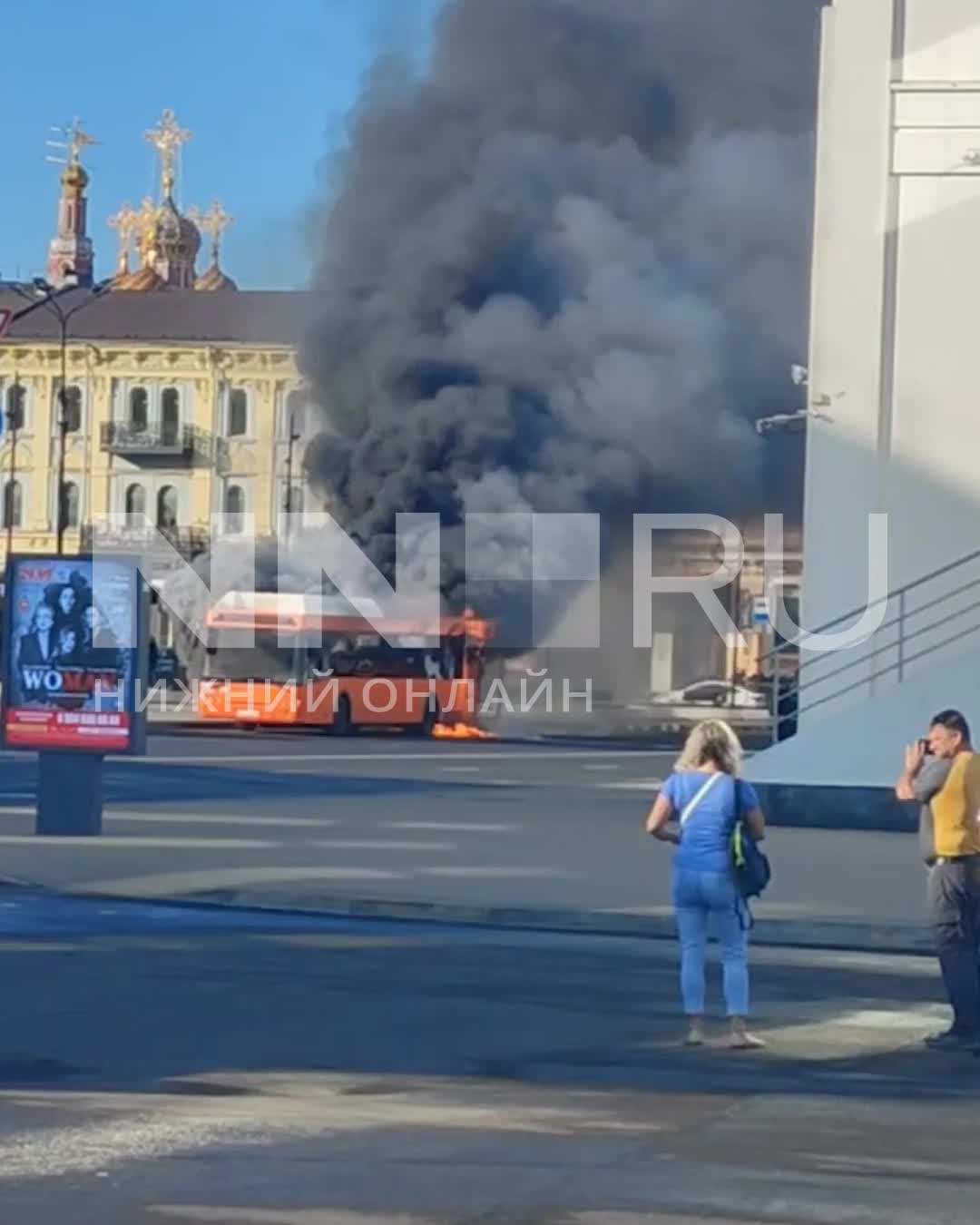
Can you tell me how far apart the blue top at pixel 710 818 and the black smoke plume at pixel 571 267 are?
1468 inches

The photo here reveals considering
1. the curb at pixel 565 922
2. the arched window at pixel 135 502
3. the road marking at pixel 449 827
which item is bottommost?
the curb at pixel 565 922

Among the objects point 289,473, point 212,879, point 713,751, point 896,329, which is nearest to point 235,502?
point 289,473

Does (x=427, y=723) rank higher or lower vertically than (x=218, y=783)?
higher

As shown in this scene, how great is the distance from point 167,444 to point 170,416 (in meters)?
1.21

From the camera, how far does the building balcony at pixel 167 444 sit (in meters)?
88.2

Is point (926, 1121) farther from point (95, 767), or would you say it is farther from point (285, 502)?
point (285, 502)

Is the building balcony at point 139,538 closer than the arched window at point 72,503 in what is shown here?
Yes

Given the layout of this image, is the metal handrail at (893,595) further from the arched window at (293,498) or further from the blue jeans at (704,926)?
the arched window at (293,498)

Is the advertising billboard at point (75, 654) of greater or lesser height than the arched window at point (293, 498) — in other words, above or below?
below

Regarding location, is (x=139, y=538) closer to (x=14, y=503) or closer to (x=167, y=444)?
(x=167, y=444)

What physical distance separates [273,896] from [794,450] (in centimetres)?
3428

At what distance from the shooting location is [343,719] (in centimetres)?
4766

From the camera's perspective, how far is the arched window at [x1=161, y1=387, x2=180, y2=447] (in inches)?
3494

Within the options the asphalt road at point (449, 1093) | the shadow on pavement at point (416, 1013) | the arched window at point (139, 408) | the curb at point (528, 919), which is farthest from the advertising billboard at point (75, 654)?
the arched window at point (139, 408)
